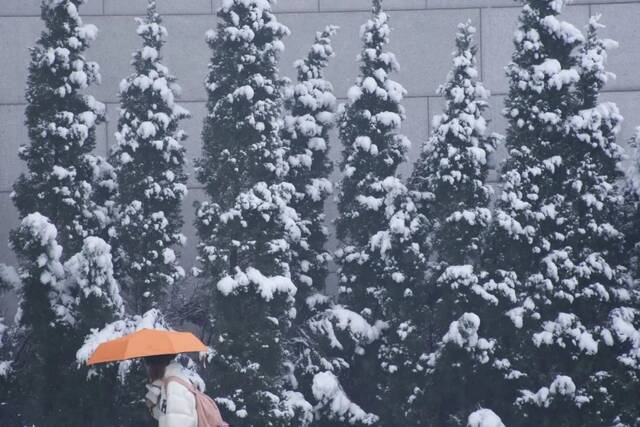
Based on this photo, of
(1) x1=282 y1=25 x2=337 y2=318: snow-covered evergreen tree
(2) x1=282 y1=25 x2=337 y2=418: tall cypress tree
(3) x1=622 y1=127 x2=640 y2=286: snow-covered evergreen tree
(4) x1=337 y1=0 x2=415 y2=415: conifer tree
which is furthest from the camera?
(1) x1=282 y1=25 x2=337 y2=318: snow-covered evergreen tree

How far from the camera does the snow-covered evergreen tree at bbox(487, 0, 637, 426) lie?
47.2 ft

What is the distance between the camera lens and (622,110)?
1927 centimetres

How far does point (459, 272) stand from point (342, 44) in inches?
242

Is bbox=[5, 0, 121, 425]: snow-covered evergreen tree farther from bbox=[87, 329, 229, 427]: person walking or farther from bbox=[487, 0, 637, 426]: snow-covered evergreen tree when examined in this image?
bbox=[87, 329, 229, 427]: person walking

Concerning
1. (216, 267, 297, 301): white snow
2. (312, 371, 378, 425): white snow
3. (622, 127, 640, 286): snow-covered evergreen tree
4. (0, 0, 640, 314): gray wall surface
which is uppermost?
(0, 0, 640, 314): gray wall surface

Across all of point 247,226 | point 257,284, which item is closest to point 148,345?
point 257,284

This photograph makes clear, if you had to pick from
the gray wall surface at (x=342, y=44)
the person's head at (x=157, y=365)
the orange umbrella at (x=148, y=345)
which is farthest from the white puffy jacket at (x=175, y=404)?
the gray wall surface at (x=342, y=44)

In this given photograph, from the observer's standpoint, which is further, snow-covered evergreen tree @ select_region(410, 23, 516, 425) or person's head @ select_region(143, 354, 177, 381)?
snow-covered evergreen tree @ select_region(410, 23, 516, 425)

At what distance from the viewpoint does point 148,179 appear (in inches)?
604

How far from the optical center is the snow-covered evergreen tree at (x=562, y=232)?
14383 millimetres

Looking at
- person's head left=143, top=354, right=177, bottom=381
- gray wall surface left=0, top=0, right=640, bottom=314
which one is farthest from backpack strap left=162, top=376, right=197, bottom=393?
gray wall surface left=0, top=0, right=640, bottom=314

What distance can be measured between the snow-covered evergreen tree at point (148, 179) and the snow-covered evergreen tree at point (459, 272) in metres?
3.74

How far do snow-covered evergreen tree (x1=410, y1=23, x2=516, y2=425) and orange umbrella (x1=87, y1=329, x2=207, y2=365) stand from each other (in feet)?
25.4

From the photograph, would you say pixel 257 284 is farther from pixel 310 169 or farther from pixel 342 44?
pixel 342 44
